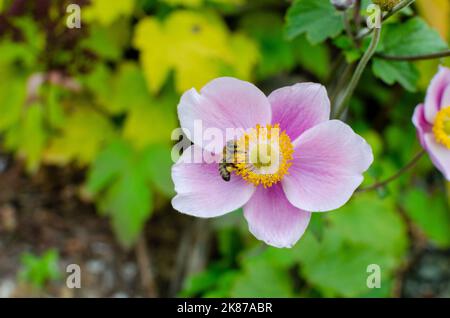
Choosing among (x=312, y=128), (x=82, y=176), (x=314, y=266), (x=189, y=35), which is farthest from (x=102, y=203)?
(x=312, y=128)

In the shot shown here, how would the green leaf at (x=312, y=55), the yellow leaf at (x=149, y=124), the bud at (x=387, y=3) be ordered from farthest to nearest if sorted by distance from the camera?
the green leaf at (x=312, y=55)
the yellow leaf at (x=149, y=124)
the bud at (x=387, y=3)

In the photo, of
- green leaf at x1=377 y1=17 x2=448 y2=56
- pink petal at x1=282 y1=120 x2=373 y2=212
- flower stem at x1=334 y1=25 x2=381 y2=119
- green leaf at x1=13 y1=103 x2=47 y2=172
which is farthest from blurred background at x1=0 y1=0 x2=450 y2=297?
pink petal at x1=282 y1=120 x2=373 y2=212

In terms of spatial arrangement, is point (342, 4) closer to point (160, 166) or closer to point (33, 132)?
point (160, 166)

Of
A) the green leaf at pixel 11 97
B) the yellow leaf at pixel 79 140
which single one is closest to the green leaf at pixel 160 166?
the yellow leaf at pixel 79 140

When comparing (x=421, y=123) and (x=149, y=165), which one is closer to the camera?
(x=421, y=123)

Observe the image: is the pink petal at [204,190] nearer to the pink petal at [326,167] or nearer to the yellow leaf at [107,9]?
the pink petal at [326,167]

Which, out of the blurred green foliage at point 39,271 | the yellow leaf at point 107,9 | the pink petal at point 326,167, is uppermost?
the yellow leaf at point 107,9

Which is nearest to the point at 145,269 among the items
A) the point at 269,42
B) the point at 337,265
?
the point at 337,265
